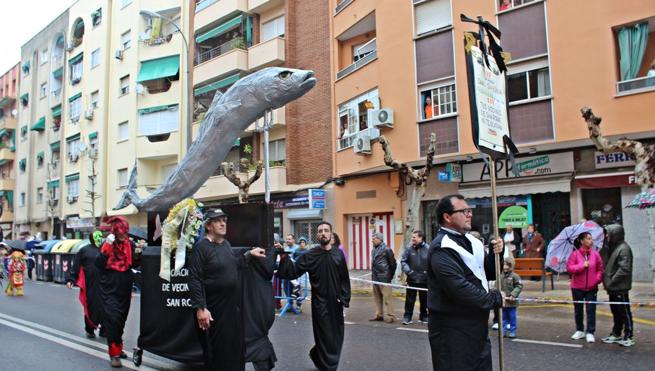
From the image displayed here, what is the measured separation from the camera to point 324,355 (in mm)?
6363

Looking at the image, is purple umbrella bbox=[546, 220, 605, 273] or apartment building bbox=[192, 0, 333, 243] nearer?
purple umbrella bbox=[546, 220, 605, 273]

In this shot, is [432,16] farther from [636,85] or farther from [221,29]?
[221,29]

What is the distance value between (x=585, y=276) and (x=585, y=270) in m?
0.09

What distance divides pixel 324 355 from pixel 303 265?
1094mm

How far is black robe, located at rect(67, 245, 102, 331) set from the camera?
339 inches

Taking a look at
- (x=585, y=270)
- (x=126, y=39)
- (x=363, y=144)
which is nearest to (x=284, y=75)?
(x=585, y=270)

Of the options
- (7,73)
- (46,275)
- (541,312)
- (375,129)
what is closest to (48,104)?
(7,73)

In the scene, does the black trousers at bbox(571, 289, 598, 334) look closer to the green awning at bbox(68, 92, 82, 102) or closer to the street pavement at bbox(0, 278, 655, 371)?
the street pavement at bbox(0, 278, 655, 371)

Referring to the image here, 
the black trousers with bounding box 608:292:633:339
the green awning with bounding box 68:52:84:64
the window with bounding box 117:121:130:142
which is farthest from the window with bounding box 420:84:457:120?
the green awning with bounding box 68:52:84:64

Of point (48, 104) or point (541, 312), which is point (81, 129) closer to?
point (48, 104)

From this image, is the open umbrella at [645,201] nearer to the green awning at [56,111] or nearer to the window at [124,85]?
the window at [124,85]

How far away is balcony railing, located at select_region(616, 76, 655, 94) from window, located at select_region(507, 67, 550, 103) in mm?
1889

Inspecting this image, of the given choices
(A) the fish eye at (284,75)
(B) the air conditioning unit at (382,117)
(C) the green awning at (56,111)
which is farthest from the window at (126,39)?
(A) the fish eye at (284,75)

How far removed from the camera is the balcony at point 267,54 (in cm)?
2572
